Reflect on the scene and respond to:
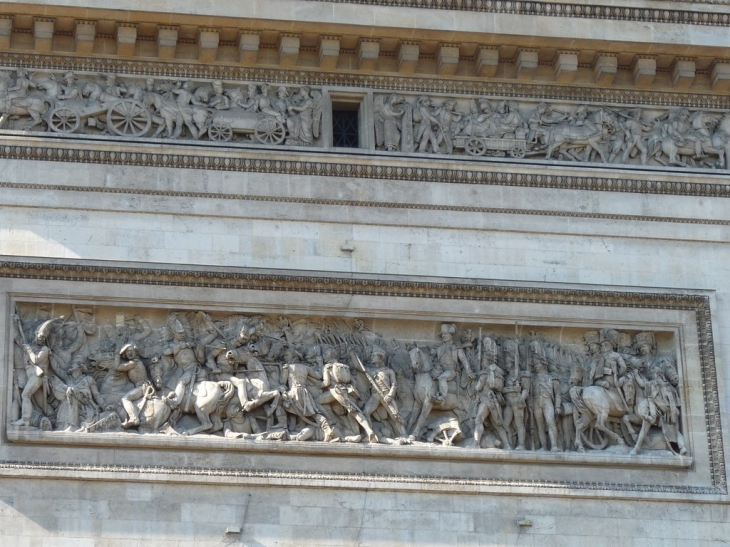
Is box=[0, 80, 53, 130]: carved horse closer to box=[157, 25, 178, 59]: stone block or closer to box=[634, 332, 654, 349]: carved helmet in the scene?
box=[157, 25, 178, 59]: stone block

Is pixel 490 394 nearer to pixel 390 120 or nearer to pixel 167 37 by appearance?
pixel 390 120

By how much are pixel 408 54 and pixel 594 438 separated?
4330 mm

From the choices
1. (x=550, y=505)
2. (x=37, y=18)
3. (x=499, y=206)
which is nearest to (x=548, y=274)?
(x=499, y=206)

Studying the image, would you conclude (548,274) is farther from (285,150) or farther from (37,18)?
(37,18)

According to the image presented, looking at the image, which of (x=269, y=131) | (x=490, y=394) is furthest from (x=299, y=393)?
(x=269, y=131)

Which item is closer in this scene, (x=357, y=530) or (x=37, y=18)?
(x=357, y=530)

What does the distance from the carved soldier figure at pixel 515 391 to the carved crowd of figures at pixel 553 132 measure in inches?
85.7

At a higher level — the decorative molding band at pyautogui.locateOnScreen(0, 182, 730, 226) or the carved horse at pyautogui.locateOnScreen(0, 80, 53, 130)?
the carved horse at pyautogui.locateOnScreen(0, 80, 53, 130)

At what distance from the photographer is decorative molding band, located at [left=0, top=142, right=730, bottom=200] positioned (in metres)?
21.4

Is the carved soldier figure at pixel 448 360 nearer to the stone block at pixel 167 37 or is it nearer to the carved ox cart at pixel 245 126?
the carved ox cart at pixel 245 126

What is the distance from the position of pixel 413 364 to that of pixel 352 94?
Result: 305 cm

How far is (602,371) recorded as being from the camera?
2142 centimetres

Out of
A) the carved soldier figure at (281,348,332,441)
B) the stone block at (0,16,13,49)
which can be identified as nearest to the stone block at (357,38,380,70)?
the carved soldier figure at (281,348,332,441)

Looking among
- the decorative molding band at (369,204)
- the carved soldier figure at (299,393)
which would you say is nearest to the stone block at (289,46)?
the decorative molding band at (369,204)
